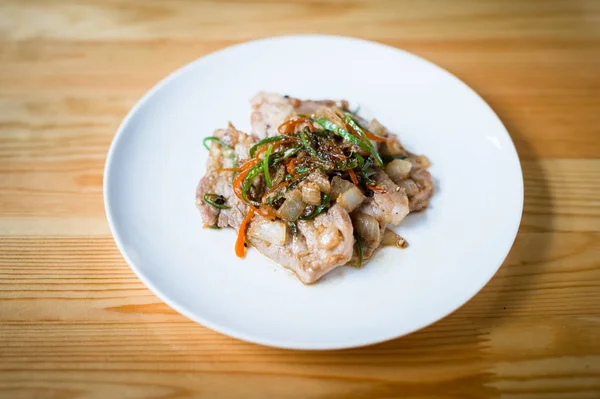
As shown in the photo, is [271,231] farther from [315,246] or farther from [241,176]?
[241,176]

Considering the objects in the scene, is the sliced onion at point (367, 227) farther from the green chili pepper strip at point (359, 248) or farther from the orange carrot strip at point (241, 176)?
the orange carrot strip at point (241, 176)

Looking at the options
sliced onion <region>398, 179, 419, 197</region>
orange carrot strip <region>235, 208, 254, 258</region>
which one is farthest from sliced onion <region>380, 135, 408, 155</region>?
orange carrot strip <region>235, 208, 254, 258</region>

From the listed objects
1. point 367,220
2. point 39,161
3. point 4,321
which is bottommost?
point 4,321

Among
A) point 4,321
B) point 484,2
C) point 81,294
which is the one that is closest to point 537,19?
point 484,2

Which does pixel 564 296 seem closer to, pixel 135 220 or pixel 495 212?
pixel 495 212

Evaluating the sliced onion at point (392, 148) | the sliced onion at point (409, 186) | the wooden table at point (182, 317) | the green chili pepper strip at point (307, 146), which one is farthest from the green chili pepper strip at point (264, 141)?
the wooden table at point (182, 317)

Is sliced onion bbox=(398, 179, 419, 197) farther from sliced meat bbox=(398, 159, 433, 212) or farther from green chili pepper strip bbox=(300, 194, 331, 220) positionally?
green chili pepper strip bbox=(300, 194, 331, 220)
